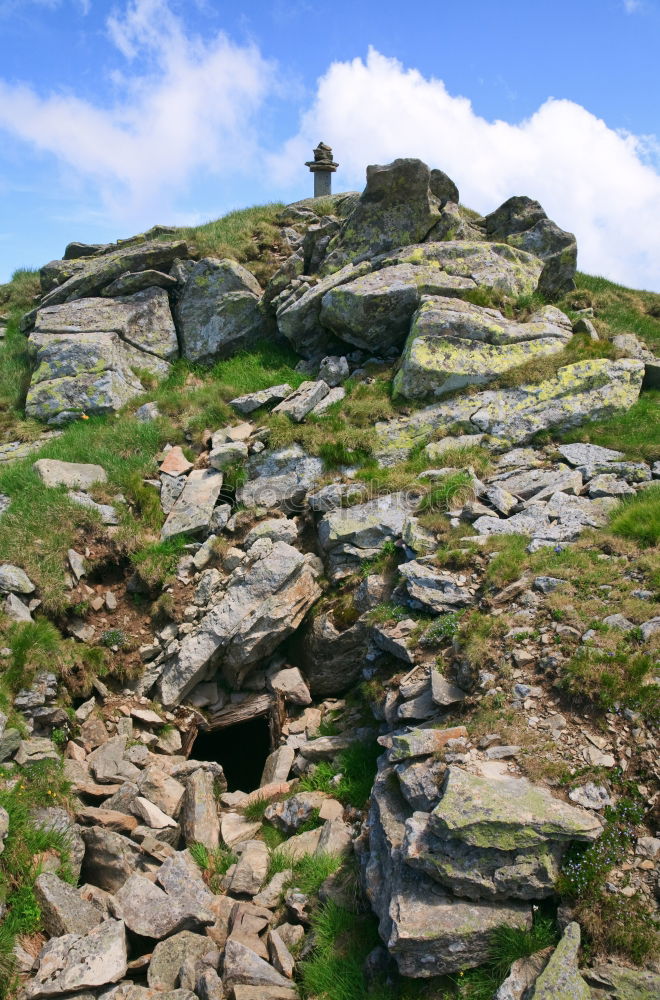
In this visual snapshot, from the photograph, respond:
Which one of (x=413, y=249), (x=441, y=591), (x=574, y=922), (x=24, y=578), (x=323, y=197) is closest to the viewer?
(x=574, y=922)

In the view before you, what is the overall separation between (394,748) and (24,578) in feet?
23.0

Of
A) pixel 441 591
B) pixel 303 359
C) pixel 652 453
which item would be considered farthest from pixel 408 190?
pixel 441 591

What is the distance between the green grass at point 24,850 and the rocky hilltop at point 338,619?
3 centimetres

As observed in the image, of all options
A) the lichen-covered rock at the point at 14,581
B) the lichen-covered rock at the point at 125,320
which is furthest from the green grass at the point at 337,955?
the lichen-covered rock at the point at 125,320

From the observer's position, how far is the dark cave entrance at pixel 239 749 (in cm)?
1105

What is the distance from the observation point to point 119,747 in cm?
945

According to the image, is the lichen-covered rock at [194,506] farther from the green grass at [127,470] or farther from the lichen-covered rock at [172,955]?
the lichen-covered rock at [172,955]

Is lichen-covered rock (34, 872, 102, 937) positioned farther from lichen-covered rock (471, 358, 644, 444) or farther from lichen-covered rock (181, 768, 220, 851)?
lichen-covered rock (471, 358, 644, 444)

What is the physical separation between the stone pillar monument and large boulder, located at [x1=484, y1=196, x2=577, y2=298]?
11.5 meters

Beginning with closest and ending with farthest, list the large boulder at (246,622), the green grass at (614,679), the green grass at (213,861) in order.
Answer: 1. the green grass at (614,679)
2. the green grass at (213,861)
3. the large boulder at (246,622)

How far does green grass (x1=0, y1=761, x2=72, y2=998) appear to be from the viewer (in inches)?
252

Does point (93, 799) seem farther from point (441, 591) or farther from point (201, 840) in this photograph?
point (441, 591)

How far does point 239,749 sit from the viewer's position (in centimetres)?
1157

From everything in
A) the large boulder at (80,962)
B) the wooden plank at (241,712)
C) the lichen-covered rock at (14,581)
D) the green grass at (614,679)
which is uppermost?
the lichen-covered rock at (14,581)
